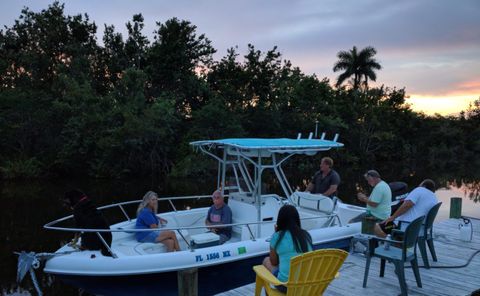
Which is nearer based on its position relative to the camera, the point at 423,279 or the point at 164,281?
the point at 423,279

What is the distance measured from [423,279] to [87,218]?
474cm

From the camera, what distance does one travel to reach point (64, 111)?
23.6m

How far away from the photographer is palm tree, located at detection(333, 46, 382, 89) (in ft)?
147

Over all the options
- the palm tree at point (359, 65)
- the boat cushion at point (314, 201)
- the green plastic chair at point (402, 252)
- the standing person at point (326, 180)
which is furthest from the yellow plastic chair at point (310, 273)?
the palm tree at point (359, 65)

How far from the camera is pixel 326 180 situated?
824cm

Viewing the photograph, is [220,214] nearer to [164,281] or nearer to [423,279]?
[164,281]

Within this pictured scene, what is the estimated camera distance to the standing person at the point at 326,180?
8.09 metres

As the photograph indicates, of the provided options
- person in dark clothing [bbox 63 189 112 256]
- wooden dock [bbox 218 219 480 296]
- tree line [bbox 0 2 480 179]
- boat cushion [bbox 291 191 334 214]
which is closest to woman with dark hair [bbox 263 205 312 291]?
wooden dock [bbox 218 219 480 296]

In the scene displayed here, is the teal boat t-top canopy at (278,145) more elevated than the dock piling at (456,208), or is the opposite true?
the teal boat t-top canopy at (278,145)

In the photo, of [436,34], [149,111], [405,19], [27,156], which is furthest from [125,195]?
[436,34]

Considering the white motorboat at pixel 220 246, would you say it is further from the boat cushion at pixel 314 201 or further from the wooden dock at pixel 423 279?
the wooden dock at pixel 423 279

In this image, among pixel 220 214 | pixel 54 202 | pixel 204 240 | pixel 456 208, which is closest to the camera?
pixel 204 240

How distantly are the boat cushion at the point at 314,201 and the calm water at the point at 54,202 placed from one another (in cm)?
105

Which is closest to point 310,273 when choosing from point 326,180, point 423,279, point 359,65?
point 423,279
